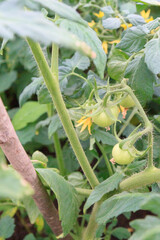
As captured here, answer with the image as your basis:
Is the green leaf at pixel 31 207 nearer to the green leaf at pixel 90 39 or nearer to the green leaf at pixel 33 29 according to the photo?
the green leaf at pixel 90 39

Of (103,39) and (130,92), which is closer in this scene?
(130,92)

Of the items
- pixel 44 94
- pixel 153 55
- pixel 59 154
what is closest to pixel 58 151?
pixel 59 154

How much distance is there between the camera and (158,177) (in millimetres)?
649

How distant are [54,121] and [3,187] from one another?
64 cm

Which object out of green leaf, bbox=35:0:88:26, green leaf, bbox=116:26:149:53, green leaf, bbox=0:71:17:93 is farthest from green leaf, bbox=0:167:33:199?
green leaf, bbox=0:71:17:93

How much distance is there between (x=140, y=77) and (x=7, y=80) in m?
0.93

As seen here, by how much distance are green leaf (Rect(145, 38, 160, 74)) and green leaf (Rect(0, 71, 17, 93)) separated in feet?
3.05

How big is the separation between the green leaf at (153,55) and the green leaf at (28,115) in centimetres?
62

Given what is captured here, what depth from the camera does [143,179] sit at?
26.4 inches

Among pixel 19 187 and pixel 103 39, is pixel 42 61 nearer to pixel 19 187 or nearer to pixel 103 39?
pixel 19 187

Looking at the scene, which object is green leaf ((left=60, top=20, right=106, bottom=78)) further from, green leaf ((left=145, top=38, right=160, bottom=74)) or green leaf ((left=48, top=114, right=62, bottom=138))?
green leaf ((left=48, top=114, right=62, bottom=138))

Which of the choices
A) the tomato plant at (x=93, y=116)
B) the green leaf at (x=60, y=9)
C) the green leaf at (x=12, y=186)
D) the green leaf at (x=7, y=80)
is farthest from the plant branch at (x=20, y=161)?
the green leaf at (x=7, y=80)

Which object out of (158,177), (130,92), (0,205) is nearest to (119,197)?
(158,177)

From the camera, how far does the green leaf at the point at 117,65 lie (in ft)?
2.34
